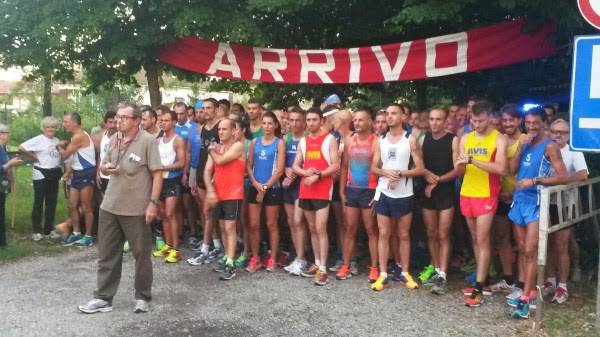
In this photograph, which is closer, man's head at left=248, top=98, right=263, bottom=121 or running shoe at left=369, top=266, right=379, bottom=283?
running shoe at left=369, top=266, right=379, bottom=283

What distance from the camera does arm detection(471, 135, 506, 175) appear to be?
5645 mm

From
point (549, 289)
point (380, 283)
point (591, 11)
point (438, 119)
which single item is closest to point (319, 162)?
point (438, 119)

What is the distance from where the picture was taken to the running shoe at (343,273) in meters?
6.60

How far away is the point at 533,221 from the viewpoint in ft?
17.6

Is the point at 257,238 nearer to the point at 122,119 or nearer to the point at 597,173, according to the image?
the point at 122,119

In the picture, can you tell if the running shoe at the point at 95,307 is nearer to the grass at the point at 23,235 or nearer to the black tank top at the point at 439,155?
the grass at the point at 23,235

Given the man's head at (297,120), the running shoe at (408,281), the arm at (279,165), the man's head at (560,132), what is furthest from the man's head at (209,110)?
the man's head at (560,132)

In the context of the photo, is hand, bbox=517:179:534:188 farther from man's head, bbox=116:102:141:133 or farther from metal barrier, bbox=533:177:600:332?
man's head, bbox=116:102:141:133

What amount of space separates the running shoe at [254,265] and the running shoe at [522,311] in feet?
9.55

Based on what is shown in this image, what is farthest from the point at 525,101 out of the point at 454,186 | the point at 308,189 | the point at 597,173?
the point at 308,189

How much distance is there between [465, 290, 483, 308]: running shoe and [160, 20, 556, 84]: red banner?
127 inches

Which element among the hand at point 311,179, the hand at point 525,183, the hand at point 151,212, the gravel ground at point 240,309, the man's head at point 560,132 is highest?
the man's head at point 560,132

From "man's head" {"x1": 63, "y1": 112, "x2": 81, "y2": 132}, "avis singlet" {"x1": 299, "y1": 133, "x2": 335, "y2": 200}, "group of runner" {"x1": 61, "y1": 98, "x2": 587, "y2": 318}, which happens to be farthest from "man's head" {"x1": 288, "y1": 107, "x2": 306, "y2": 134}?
"man's head" {"x1": 63, "y1": 112, "x2": 81, "y2": 132}

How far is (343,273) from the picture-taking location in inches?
261
